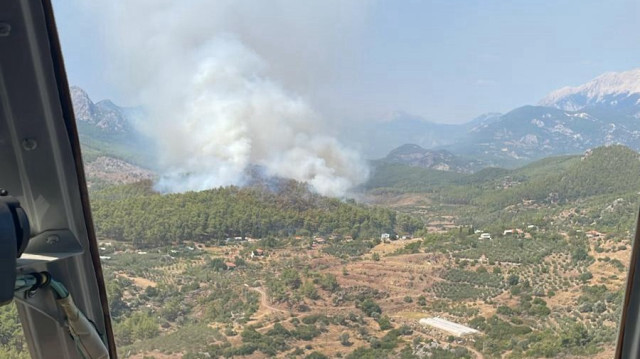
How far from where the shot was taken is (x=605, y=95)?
5.51 ft

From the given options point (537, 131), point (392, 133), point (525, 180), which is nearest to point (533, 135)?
point (537, 131)

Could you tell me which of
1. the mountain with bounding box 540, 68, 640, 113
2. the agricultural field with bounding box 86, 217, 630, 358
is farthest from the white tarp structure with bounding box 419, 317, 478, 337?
the mountain with bounding box 540, 68, 640, 113

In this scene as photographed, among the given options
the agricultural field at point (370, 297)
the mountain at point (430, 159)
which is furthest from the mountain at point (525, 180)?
the agricultural field at point (370, 297)

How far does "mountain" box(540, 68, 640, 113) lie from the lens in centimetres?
159

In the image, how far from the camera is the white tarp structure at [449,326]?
5.46 feet

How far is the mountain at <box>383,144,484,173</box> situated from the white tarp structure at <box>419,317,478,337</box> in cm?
55

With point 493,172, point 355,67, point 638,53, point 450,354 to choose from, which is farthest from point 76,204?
point 638,53

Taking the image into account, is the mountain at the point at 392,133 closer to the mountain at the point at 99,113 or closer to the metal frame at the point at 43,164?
the mountain at the point at 99,113

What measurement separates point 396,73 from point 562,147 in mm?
666

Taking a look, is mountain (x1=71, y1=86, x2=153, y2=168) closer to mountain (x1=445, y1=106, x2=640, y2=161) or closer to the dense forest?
the dense forest

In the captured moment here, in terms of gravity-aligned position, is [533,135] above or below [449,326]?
above

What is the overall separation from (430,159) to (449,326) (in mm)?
608

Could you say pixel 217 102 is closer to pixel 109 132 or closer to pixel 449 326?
pixel 109 132

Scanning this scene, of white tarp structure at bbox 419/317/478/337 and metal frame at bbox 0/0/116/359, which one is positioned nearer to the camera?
metal frame at bbox 0/0/116/359
